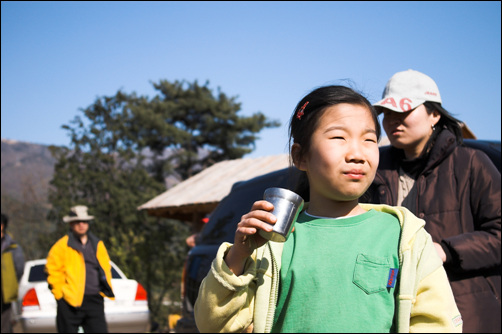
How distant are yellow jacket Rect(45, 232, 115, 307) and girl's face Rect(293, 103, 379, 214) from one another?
561cm

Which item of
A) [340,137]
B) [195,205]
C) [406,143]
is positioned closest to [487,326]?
[406,143]

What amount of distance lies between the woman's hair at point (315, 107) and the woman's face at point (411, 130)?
83cm

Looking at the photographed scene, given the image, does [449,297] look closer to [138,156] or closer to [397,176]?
[397,176]

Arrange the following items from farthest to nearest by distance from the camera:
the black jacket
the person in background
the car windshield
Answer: the car windshield < the person in background < the black jacket

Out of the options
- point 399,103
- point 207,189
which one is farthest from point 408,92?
point 207,189

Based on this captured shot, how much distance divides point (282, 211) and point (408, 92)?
58.5 inches

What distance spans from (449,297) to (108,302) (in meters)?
9.13

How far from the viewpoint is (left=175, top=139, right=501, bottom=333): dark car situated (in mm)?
4145

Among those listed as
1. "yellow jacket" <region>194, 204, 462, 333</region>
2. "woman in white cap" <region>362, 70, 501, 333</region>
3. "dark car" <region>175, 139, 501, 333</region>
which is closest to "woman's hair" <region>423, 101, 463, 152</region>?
"woman in white cap" <region>362, 70, 501, 333</region>

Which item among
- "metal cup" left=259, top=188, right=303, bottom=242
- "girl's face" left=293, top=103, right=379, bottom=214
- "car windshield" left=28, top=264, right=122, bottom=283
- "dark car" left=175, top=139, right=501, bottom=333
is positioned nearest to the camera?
"metal cup" left=259, top=188, right=303, bottom=242

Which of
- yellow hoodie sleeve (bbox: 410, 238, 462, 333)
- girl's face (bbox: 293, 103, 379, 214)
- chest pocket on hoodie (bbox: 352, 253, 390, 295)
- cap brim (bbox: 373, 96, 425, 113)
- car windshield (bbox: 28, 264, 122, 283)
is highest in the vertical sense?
cap brim (bbox: 373, 96, 425, 113)

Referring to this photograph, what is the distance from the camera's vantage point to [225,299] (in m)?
1.65

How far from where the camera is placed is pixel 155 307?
2008cm

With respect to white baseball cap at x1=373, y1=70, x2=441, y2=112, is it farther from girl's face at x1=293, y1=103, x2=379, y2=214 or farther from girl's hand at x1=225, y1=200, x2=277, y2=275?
girl's hand at x1=225, y1=200, x2=277, y2=275
